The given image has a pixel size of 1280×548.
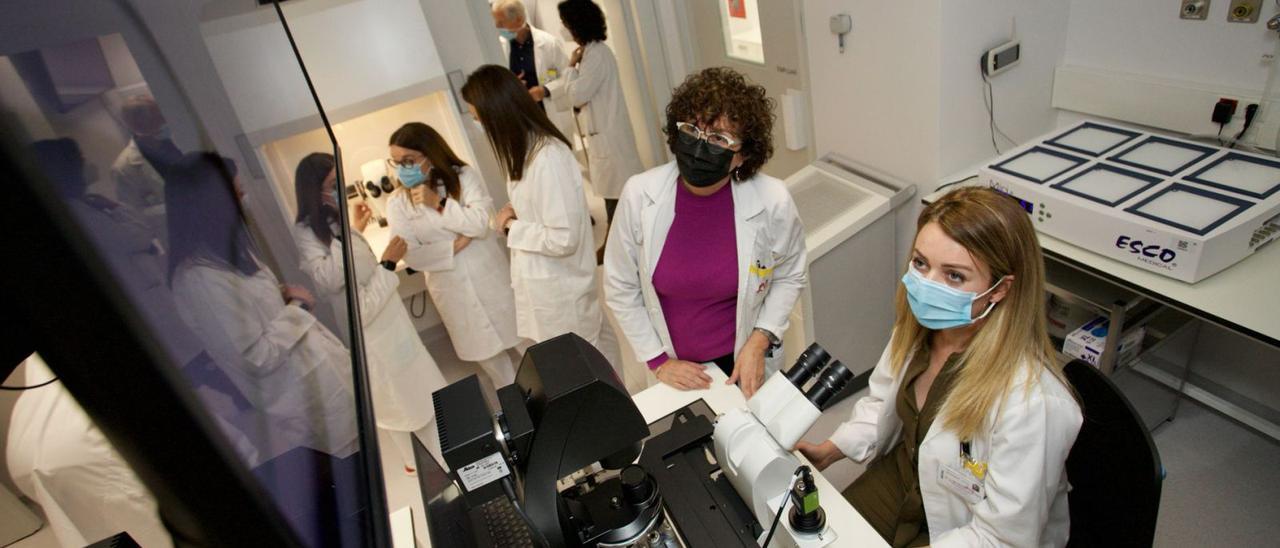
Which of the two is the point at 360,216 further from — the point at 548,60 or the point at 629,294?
the point at 548,60

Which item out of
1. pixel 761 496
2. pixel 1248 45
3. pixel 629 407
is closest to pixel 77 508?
pixel 629 407

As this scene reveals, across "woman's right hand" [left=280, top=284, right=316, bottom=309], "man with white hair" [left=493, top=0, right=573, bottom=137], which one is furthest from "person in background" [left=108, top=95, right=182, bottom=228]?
"man with white hair" [left=493, top=0, right=573, bottom=137]

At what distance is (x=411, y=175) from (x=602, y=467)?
5.45ft

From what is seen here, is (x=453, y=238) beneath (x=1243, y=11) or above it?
beneath

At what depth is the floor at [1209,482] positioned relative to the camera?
6.32 feet

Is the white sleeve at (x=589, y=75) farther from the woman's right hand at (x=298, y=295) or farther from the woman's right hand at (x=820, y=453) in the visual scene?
the woman's right hand at (x=298, y=295)

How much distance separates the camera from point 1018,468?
3.76 ft

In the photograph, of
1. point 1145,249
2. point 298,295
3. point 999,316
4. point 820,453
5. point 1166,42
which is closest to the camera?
point 298,295

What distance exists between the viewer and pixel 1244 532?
6.28 feet

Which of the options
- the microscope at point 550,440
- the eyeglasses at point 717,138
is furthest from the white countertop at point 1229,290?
the microscope at point 550,440

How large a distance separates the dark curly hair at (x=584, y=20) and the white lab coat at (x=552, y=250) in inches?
73.5

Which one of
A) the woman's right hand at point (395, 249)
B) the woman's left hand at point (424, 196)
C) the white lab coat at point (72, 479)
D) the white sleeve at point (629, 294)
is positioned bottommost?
the white sleeve at point (629, 294)

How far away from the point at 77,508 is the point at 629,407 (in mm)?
621

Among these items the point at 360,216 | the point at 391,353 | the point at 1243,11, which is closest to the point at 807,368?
the point at 391,353
